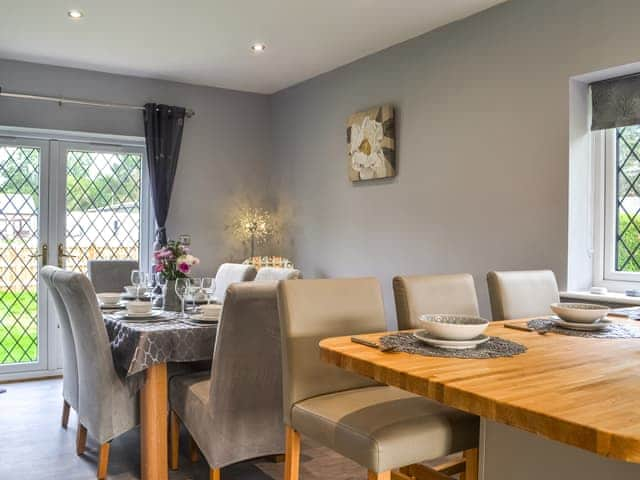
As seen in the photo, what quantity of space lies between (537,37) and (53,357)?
4203 millimetres

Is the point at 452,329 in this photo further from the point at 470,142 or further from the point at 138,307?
the point at 470,142

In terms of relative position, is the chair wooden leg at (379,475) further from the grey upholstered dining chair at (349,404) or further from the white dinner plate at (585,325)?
the white dinner plate at (585,325)

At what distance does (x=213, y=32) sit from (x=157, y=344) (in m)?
2.29

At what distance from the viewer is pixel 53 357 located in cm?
470

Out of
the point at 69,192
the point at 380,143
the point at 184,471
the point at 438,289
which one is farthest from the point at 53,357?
the point at 438,289

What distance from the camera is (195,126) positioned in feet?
17.1

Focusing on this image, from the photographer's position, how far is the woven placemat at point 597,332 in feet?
5.89

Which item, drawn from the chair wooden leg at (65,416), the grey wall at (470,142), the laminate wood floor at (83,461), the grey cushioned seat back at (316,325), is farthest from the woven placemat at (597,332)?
the chair wooden leg at (65,416)

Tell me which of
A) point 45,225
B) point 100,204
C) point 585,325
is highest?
point 100,204

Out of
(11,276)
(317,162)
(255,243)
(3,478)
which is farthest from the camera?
(255,243)

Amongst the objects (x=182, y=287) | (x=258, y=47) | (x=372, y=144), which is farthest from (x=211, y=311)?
(x=258, y=47)

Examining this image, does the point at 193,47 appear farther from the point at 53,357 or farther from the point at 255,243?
the point at 53,357

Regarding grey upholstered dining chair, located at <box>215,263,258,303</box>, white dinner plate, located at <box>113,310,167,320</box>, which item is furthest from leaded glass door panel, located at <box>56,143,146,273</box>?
white dinner plate, located at <box>113,310,167,320</box>

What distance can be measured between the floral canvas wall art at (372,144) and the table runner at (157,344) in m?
1.98
